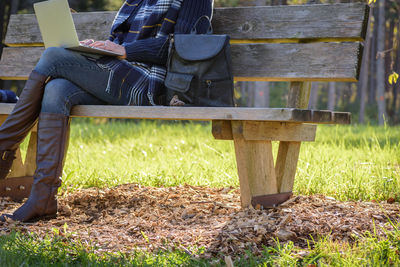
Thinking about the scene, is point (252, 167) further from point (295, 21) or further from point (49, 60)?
point (49, 60)

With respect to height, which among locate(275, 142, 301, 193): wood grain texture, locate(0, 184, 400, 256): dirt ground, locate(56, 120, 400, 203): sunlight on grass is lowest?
locate(56, 120, 400, 203): sunlight on grass

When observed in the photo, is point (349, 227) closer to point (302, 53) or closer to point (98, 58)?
point (302, 53)

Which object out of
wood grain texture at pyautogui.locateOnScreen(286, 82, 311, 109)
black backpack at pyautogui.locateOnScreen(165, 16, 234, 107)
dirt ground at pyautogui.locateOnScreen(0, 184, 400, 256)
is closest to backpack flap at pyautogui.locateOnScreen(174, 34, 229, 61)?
black backpack at pyautogui.locateOnScreen(165, 16, 234, 107)

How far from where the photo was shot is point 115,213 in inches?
115

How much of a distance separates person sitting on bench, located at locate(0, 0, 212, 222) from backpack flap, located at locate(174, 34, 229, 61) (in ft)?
0.65

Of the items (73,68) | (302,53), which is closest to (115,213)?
(73,68)

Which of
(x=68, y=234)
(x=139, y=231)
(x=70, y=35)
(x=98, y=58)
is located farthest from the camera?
(x=98, y=58)

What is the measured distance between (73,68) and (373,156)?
2759 millimetres

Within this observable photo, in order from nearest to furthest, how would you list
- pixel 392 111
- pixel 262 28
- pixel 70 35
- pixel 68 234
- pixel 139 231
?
pixel 68 234 → pixel 139 231 → pixel 70 35 → pixel 262 28 → pixel 392 111

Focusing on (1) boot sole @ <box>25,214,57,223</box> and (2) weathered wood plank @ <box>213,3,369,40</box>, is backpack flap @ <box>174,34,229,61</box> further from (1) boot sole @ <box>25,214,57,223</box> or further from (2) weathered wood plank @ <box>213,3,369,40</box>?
(1) boot sole @ <box>25,214,57,223</box>

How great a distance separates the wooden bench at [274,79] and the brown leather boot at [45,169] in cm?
18

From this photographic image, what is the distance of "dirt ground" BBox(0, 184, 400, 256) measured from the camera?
2.31m

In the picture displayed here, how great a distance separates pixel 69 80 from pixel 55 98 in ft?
0.54

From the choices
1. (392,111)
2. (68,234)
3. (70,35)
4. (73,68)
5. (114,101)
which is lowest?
(392,111)
